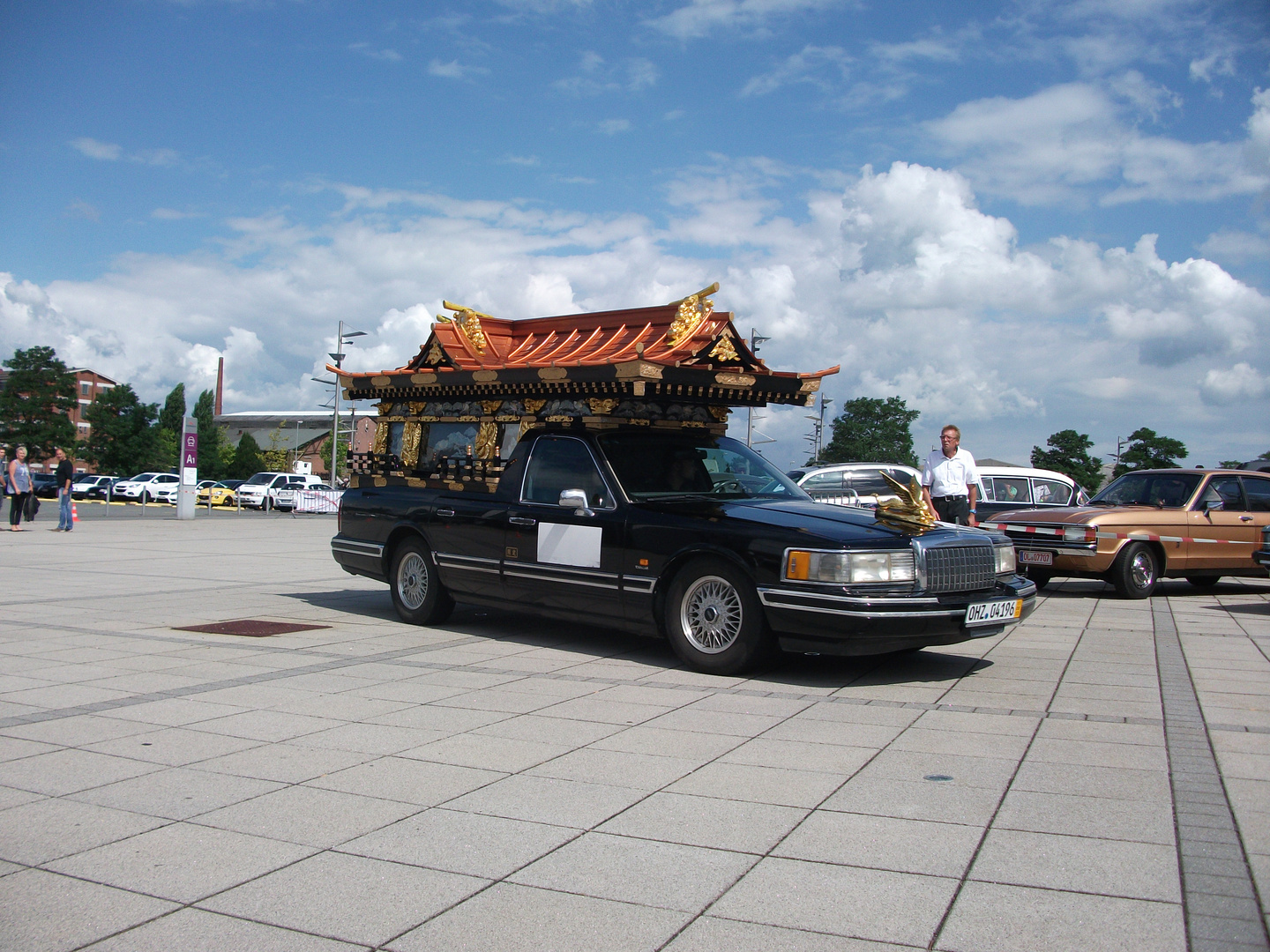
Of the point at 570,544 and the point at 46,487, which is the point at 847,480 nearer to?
the point at 570,544

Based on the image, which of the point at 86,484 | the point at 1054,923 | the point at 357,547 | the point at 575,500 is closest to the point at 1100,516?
the point at 575,500

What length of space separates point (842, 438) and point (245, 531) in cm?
6488

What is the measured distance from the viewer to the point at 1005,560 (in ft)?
22.8

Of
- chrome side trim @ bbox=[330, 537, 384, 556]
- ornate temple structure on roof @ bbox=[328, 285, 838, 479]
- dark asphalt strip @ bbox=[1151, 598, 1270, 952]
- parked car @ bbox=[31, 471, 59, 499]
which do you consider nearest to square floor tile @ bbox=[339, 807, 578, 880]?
dark asphalt strip @ bbox=[1151, 598, 1270, 952]

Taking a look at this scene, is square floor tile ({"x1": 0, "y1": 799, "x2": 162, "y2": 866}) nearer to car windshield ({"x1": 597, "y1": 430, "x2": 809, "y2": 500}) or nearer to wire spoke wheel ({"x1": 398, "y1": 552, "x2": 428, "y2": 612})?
car windshield ({"x1": 597, "y1": 430, "x2": 809, "y2": 500})

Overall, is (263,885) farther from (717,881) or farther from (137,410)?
(137,410)

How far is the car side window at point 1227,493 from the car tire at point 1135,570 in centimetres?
125

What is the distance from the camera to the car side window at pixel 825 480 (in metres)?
15.6

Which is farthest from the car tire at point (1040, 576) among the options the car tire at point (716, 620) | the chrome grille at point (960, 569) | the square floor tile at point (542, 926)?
the square floor tile at point (542, 926)

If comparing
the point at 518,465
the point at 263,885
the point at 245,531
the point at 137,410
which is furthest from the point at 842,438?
the point at 263,885

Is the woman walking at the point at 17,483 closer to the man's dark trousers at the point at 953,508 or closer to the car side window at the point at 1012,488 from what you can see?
the car side window at the point at 1012,488

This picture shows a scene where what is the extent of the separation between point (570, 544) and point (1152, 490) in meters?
8.58

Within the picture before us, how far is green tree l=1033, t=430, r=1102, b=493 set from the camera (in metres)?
77.4

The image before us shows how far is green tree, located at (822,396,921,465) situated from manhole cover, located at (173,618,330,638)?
72.9 m
